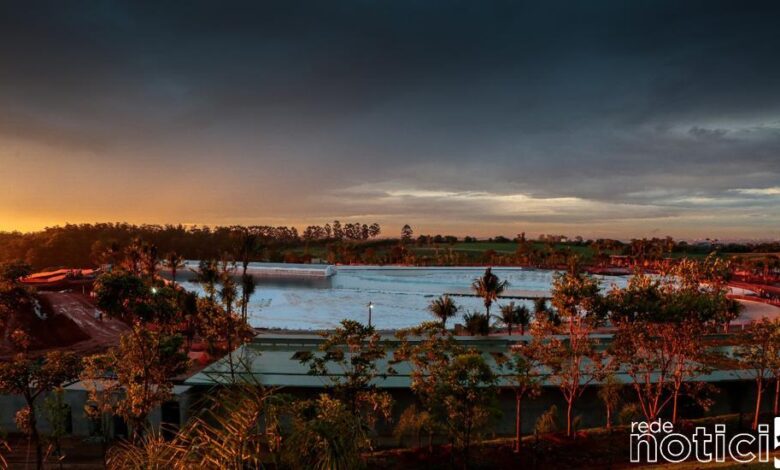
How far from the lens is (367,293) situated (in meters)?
63.2

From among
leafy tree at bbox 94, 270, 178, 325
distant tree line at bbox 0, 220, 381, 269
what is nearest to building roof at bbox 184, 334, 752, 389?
leafy tree at bbox 94, 270, 178, 325

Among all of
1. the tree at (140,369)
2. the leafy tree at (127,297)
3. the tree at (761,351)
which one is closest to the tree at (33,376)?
the tree at (140,369)

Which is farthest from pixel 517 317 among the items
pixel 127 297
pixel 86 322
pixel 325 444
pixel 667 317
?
pixel 86 322

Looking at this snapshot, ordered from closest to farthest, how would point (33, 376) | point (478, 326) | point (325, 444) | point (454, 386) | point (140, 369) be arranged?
point (325, 444), point (454, 386), point (33, 376), point (140, 369), point (478, 326)

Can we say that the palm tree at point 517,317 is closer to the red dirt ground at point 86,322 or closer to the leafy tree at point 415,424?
the leafy tree at point 415,424

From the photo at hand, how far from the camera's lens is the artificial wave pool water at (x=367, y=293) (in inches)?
1816

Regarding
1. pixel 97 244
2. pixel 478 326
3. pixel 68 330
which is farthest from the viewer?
pixel 97 244

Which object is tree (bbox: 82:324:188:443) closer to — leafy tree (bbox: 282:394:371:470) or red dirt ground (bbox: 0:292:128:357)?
leafy tree (bbox: 282:394:371:470)

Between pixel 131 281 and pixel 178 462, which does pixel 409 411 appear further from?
pixel 178 462

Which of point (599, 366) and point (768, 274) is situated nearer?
point (599, 366)

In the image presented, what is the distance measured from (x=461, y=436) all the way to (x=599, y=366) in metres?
5.27

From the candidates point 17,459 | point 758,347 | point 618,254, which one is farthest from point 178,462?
point 618,254

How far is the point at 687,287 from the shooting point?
51.4 ft

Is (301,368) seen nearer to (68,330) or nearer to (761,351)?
(761,351)
